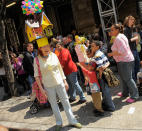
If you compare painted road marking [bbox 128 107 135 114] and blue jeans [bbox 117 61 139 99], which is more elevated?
blue jeans [bbox 117 61 139 99]

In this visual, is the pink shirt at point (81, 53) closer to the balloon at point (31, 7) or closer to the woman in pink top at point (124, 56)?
the woman in pink top at point (124, 56)

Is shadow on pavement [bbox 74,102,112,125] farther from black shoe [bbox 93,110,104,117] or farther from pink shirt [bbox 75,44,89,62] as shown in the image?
pink shirt [bbox 75,44,89,62]

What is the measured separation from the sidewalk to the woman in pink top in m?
0.31

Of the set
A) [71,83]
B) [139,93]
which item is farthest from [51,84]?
[139,93]

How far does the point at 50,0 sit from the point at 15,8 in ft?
8.13

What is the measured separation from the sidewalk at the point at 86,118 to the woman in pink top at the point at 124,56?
0.31 metres

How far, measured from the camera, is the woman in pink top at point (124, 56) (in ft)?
12.7

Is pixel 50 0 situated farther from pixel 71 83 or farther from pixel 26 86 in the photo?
pixel 71 83

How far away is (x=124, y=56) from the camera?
3.95 metres

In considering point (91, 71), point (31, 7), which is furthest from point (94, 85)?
point (31, 7)

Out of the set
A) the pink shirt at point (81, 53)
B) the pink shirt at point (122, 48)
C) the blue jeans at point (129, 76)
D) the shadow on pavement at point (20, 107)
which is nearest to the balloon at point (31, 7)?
the pink shirt at point (81, 53)

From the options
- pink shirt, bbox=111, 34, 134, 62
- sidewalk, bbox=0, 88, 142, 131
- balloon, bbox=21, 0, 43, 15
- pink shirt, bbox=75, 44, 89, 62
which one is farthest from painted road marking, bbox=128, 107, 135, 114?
balloon, bbox=21, 0, 43, 15

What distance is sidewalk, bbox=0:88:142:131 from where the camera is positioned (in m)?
3.54

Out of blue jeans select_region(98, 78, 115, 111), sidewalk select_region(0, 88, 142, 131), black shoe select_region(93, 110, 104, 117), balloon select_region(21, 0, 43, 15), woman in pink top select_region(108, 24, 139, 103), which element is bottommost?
sidewalk select_region(0, 88, 142, 131)
